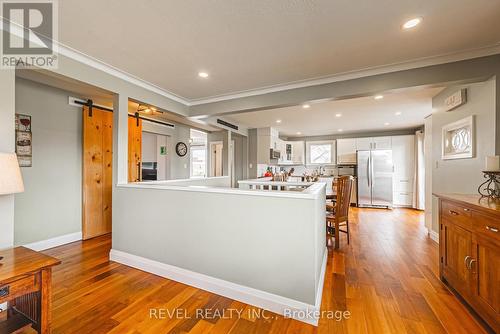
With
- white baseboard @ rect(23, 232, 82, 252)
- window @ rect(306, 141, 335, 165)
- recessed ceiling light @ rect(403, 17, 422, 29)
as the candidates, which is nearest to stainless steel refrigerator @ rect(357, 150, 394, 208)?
window @ rect(306, 141, 335, 165)

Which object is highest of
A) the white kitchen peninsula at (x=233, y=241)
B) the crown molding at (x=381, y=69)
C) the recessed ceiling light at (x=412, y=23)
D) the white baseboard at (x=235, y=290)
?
the recessed ceiling light at (x=412, y=23)

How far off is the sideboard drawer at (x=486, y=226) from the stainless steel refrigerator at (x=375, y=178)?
4924 mm

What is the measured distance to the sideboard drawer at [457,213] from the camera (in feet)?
5.78

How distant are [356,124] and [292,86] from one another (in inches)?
138

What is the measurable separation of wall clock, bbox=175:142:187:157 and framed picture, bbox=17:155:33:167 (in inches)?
110

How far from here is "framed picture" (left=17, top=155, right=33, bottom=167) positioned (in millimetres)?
2806

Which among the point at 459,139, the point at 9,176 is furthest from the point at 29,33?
the point at 459,139

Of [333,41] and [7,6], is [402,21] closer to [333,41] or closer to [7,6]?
[333,41]

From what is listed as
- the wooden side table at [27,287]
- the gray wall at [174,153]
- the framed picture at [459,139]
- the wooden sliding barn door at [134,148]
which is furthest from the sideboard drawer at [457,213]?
the gray wall at [174,153]

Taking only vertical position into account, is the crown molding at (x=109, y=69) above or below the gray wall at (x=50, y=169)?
above

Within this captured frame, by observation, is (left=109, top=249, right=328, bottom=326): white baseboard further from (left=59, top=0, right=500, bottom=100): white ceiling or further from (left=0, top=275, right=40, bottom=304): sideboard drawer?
(left=59, top=0, right=500, bottom=100): white ceiling

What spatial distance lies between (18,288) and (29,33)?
210cm

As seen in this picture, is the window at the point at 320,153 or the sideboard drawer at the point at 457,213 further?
the window at the point at 320,153

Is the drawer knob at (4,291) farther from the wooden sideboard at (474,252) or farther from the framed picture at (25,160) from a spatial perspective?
the wooden sideboard at (474,252)
